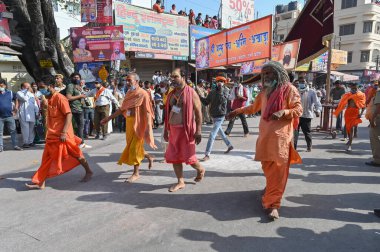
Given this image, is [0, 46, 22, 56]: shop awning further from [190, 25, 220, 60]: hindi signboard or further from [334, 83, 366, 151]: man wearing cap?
[190, 25, 220, 60]: hindi signboard

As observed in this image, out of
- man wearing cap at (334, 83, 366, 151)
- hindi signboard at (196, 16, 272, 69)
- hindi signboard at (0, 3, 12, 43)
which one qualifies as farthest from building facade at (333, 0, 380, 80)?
hindi signboard at (0, 3, 12, 43)

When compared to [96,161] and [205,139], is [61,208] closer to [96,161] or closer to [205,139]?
[96,161]

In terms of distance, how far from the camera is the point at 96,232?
10.7 feet

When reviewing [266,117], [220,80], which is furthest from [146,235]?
[220,80]

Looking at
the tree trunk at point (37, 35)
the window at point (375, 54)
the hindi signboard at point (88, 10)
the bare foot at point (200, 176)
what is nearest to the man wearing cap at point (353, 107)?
the bare foot at point (200, 176)

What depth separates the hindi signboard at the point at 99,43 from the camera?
1288cm

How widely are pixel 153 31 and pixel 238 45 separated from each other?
8445 millimetres

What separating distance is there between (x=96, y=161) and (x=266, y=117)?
4067 millimetres

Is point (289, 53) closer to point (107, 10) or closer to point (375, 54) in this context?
point (107, 10)

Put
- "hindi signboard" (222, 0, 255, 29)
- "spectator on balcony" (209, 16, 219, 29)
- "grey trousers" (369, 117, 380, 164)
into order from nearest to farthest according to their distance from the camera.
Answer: "grey trousers" (369, 117, 380, 164) → "spectator on balcony" (209, 16, 219, 29) → "hindi signboard" (222, 0, 255, 29)

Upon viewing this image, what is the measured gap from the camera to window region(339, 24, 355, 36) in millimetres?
41219

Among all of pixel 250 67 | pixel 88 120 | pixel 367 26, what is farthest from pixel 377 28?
pixel 88 120

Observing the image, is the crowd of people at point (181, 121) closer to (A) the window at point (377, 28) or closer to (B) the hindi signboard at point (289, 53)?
(B) the hindi signboard at point (289, 53)

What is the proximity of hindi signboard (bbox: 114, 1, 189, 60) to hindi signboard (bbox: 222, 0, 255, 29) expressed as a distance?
513 cm
